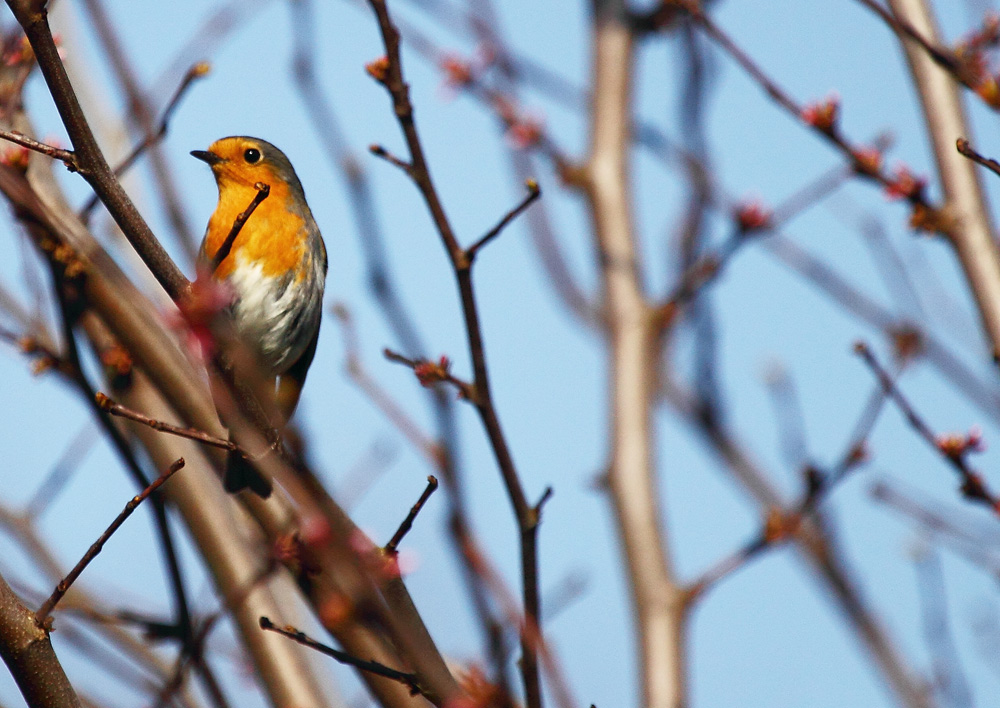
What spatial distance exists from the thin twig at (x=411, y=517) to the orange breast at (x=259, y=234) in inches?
79.9

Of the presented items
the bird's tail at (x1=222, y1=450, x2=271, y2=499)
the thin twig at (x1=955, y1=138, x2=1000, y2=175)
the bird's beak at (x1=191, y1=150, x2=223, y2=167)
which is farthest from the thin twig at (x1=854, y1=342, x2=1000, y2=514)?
the bird's beak at (x1=191, y1=150, x2=223, y2=167)

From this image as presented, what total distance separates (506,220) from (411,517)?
2.27 feet

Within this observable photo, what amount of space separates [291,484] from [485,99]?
107 inches

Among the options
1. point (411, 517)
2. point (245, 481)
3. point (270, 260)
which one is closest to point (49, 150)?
point (411, 517)

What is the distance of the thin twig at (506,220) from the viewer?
221cm

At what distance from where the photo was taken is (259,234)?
4.02 m

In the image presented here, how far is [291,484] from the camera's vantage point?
6.96ft

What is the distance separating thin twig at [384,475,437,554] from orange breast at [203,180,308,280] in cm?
203

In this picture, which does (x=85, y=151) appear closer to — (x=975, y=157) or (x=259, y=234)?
(x=975, y=157)

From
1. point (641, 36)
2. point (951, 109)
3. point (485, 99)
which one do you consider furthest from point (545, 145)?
point (951, 109)

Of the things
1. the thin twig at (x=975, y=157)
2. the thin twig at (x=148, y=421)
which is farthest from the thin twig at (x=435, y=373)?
the thin twig at (x=975, y=157)

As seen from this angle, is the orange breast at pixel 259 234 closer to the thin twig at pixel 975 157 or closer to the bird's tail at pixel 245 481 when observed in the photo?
the bird's tail at pixel 245 481

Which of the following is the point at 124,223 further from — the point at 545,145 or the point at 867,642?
the point at 867,642

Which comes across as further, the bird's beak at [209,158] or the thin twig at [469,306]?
the bird's beak at [209,158]
